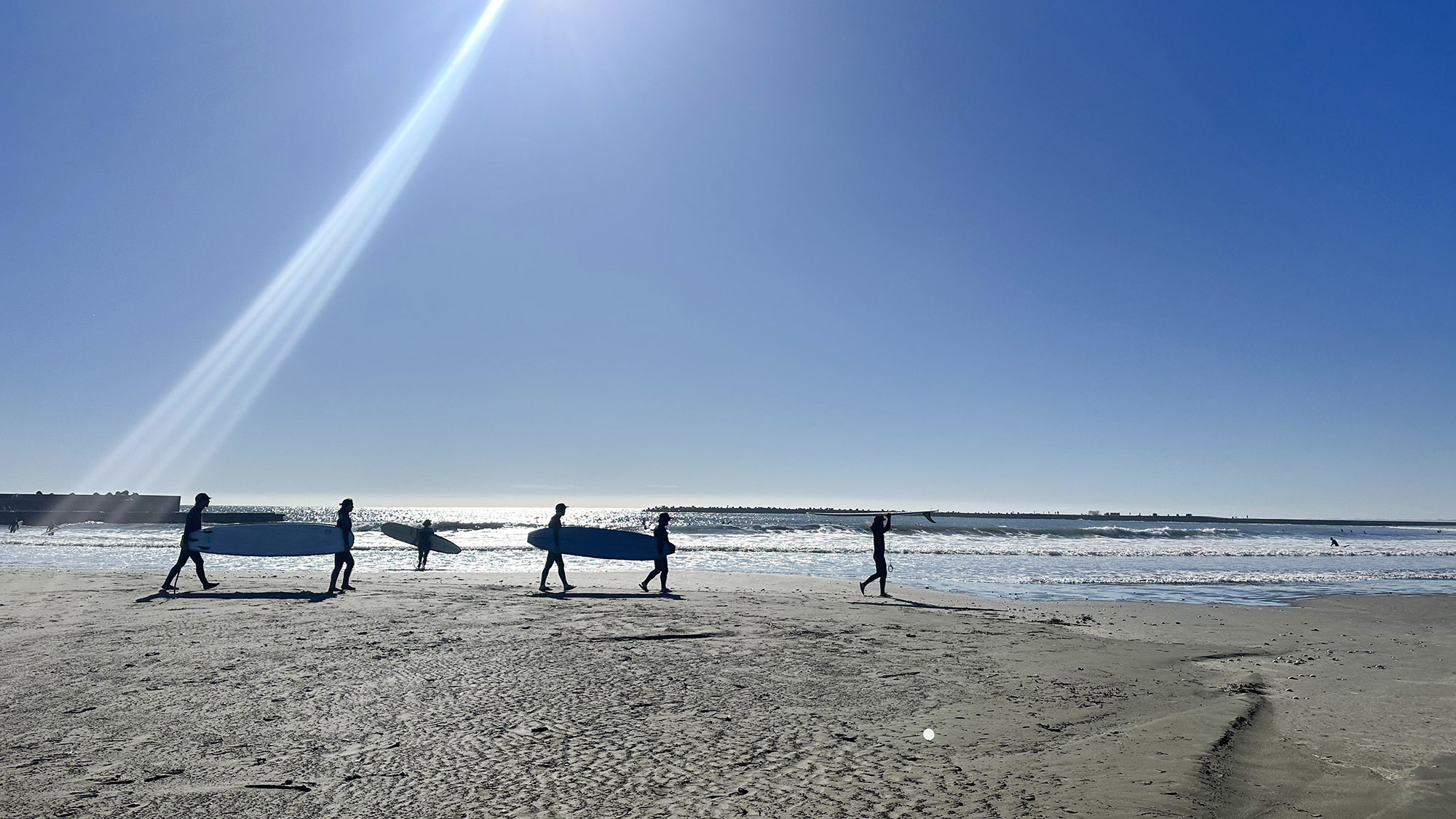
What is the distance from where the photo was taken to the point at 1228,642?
38.0ft

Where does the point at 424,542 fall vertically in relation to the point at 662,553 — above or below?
below

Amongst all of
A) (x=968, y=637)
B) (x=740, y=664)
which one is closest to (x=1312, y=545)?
(x=968, y=637)

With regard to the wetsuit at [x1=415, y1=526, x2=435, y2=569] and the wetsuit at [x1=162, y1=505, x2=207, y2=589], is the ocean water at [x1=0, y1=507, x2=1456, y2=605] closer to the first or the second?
the wetsuit at [x1=415, y1=526, x2=435, y2=569]

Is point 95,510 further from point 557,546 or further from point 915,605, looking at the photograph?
point 915,605

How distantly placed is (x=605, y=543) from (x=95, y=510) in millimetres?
103234

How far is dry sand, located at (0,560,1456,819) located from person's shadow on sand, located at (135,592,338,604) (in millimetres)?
1482

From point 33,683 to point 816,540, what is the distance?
47633 mm

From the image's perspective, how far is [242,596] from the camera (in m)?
13.9

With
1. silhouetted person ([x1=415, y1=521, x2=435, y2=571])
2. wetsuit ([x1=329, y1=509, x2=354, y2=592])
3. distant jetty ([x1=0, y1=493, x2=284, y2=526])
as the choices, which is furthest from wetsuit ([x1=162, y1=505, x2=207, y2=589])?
distant jetty ([x1=0, y1=493, x2=284, y2=526])

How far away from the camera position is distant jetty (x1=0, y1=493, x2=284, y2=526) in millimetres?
83312

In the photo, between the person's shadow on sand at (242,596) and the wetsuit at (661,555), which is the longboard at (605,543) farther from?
the person's shadow on sand at (242,596)

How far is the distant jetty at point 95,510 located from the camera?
8331 cm

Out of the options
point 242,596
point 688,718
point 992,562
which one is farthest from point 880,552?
point 992,562

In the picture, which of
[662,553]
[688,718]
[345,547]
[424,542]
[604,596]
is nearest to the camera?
[688,718]
